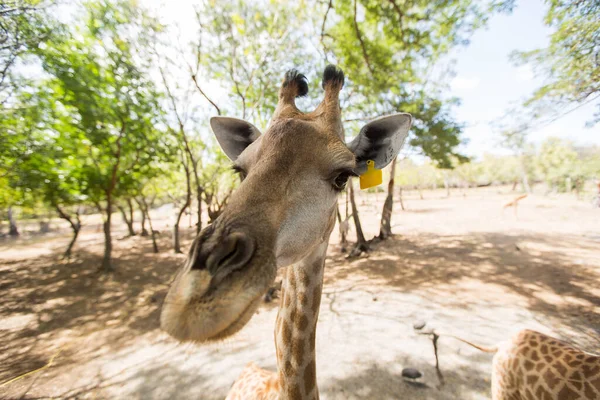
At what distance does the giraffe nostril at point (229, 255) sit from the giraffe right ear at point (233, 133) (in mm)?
1615

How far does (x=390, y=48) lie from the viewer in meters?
10.4

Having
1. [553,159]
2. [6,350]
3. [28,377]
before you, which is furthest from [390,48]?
[553,159]

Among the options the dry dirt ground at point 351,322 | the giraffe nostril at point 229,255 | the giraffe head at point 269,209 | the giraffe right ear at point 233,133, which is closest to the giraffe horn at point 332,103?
the giraffe head at point 269,209

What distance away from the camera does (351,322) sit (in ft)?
20.0

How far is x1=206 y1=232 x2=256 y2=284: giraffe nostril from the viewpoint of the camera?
1017 millimetres

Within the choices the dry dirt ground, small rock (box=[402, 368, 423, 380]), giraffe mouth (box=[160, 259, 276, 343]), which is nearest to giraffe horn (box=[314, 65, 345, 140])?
giraffe mouth (box=[160, 259, 276, 343])

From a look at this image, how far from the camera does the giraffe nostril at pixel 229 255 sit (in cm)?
102

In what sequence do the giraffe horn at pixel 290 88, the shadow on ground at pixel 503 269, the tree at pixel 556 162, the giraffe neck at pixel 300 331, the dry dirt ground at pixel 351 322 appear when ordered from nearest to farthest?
the giraffe neck at pixel 300 331
the giraffe horn at pixel 290 88
the dry dirt ground at pixel 351 322
the shadow on ground at pixel 503 269
the tree at pixel 556 162

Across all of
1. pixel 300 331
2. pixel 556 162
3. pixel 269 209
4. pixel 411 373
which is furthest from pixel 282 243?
pixel 556 162

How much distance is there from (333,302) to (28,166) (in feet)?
40.2

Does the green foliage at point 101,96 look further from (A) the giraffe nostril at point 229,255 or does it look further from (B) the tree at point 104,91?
(A) the giraffe nostril at point 229,255

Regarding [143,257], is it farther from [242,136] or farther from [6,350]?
[242,136]

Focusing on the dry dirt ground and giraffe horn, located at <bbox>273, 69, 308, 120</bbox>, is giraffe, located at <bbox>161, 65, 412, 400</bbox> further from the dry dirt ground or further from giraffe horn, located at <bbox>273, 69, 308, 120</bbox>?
the dry dirt ground

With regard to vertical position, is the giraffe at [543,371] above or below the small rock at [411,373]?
above
